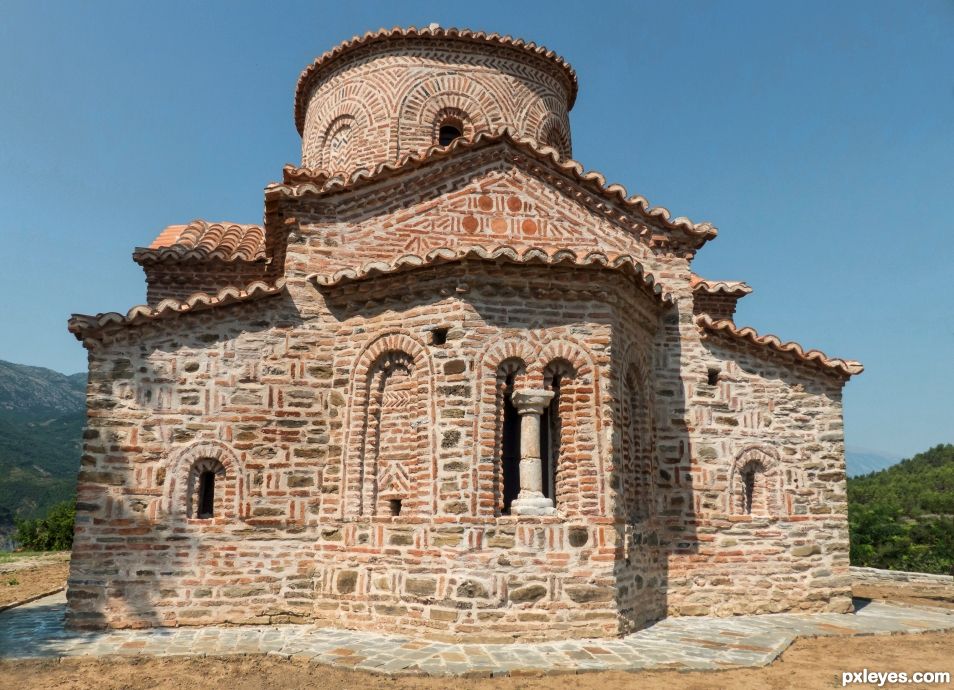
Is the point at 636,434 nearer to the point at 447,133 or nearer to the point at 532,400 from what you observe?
the point at 532,400

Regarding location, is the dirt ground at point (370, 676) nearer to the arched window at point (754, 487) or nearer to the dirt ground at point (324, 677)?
the dirt ground at point (324, 677)

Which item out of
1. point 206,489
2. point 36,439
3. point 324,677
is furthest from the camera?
point 36,439

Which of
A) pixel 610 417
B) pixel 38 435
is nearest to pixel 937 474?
pixel 610 417

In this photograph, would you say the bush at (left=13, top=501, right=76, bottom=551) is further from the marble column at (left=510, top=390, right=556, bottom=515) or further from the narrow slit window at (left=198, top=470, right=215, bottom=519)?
the marble column at (left=510, top=390, right=556, bottom=515)

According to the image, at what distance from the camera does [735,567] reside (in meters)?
8.39

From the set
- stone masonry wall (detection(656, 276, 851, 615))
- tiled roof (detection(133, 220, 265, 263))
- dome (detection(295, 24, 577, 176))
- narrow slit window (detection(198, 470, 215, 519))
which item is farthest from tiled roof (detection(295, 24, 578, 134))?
narrow slit window (detection(198, 470, 215, 519))

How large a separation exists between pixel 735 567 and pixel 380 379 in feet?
16.0

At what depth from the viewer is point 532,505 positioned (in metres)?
6.99

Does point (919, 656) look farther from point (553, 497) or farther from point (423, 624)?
point (423, 624)

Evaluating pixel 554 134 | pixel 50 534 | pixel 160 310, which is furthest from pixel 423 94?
pixel 50 534

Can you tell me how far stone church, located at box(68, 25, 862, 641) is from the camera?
274 inches

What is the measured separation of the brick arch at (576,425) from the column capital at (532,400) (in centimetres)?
16

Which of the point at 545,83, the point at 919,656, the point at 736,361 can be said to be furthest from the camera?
the point at 545,83

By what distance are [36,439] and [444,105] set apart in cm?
5531
